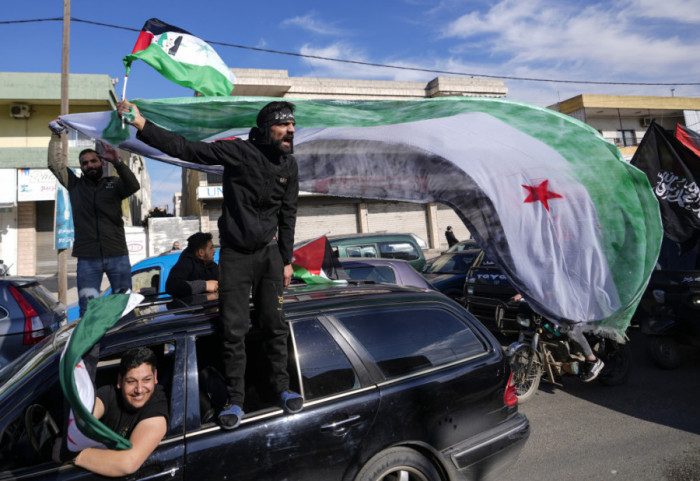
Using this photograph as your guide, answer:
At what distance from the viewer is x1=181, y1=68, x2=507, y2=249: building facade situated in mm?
25172

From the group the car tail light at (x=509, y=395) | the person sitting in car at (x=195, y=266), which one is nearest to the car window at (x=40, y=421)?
the person sitting in car at (x=195, y=266)

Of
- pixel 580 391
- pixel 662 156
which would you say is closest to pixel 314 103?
pixel 580 391

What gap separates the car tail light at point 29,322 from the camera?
4.95m

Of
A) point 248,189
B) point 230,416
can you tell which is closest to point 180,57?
point 248,189

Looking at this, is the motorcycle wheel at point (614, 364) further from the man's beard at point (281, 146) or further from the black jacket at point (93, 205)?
the black jacket at point (93, 205)

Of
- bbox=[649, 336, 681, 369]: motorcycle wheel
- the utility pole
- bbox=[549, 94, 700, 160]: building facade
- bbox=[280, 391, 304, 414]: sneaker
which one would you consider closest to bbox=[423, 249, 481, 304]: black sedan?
bbox=[649, 336, 681, 369]: motorcycle wheel

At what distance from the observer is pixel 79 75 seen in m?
21.0

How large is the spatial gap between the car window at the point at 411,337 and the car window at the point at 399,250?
7299mm

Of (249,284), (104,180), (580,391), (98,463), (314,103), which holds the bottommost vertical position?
(580,391)

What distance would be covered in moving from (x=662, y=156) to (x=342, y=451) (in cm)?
649

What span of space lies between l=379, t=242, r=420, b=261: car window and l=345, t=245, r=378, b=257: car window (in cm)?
19

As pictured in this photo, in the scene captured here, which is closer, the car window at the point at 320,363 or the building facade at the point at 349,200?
the car window at the point at 320,363

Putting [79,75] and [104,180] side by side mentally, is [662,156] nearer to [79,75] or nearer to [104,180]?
[104,180]

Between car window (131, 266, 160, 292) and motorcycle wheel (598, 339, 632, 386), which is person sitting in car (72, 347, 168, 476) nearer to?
car window (131, 266, 160, 292)
